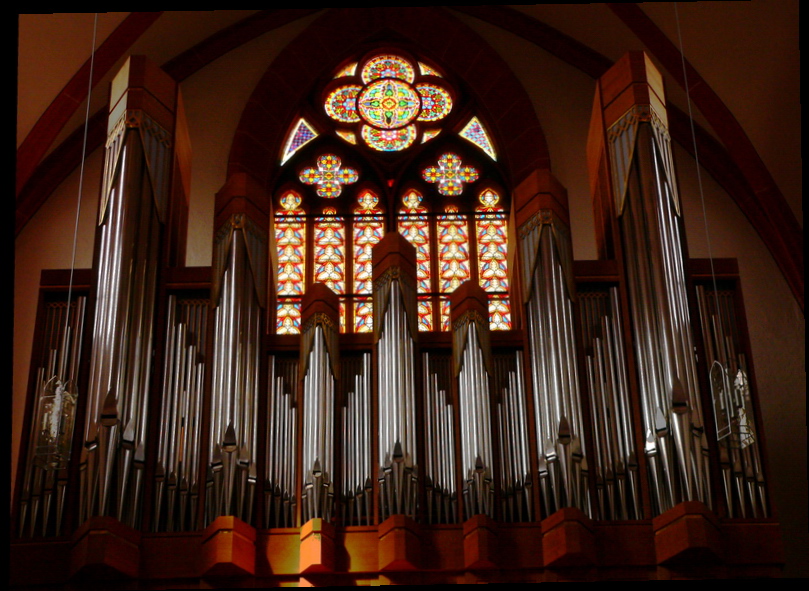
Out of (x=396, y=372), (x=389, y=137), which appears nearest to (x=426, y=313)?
(x=389, y=137)

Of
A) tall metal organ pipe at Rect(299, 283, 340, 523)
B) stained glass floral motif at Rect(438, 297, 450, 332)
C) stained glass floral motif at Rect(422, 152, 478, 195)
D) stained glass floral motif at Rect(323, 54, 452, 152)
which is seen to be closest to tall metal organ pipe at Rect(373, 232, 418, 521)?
tall metal organ pipe at Rect(299, 283, 340, 523)

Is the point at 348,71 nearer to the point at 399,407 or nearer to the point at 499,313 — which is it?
the point at 499,313

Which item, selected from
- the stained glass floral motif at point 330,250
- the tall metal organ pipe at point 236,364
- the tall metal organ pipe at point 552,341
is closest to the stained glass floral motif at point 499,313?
the stained glass floral motif at point 330,250

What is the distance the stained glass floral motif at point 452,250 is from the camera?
41.6ft

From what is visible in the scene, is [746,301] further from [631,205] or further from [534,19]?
[534,19]

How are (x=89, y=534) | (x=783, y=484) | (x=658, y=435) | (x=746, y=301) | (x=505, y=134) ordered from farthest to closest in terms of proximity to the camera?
(x=505, y=134) < (x=746, y=301) < (x=783, y=484) < (x=658, y=435) < (x=89, y=534)

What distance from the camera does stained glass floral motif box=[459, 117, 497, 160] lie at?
44.0 ft

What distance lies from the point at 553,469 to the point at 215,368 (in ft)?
7.82

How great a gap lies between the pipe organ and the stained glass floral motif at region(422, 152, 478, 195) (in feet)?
8.38

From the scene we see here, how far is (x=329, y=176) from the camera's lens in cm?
1329

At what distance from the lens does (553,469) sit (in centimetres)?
932

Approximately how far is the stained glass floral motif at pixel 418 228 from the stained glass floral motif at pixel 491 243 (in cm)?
47

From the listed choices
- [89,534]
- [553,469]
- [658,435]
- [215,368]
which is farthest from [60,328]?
[658,435]

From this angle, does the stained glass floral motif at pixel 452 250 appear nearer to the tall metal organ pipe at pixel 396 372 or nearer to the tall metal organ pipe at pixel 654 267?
the tall metal organ pipe at pixel 654 267
